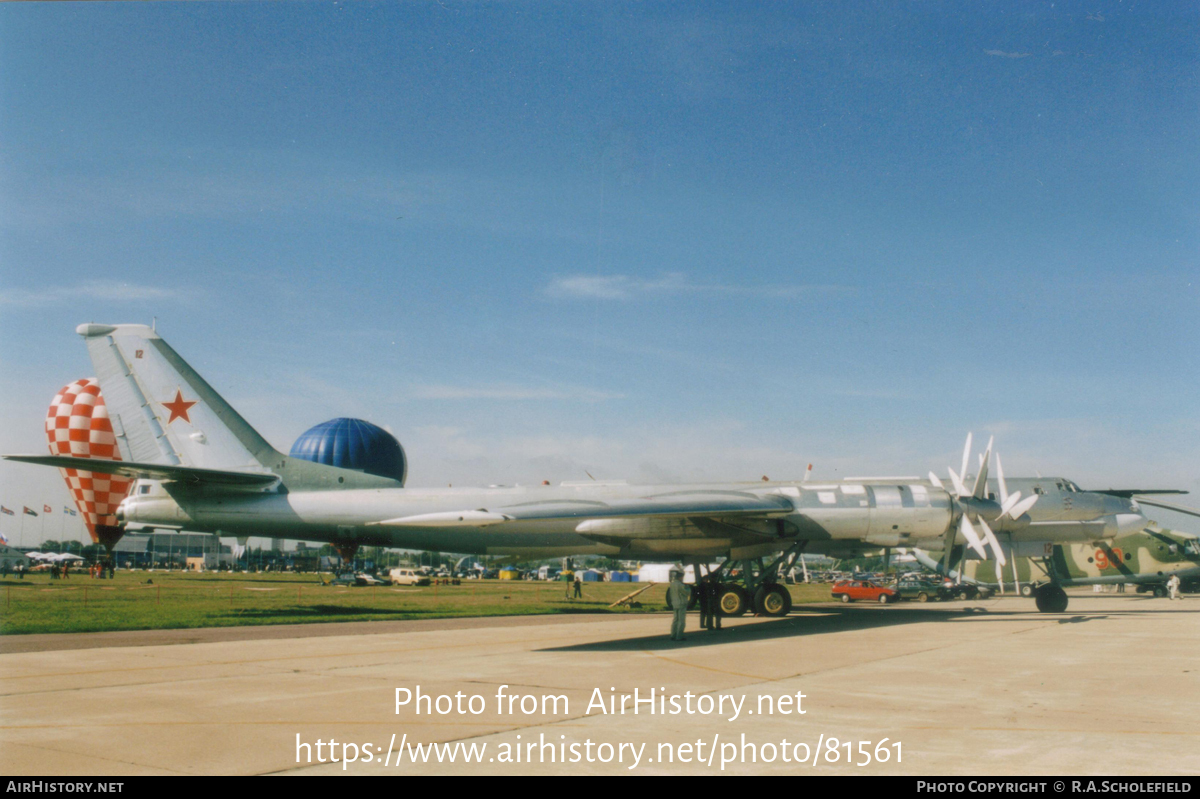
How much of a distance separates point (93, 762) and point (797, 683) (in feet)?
25.8

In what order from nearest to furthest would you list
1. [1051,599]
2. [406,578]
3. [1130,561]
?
[1051,599] → [1130,561] → [406,578]

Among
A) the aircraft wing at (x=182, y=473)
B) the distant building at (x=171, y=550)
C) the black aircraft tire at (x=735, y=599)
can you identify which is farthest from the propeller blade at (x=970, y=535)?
the distant building at (x=171, y=550)

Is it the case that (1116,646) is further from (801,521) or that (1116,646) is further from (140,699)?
(140,699)

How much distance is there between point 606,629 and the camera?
65.9 ft

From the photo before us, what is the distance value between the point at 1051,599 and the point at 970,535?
300 inches

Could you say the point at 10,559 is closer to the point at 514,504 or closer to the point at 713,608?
the point at 514,504

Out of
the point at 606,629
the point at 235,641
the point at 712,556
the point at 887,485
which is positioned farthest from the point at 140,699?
the point at 887,485

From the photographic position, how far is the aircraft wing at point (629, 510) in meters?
15.6

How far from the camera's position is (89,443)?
40219 mm

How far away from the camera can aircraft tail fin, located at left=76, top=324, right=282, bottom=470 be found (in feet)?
74.6

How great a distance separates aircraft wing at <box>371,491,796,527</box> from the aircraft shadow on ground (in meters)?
2.69

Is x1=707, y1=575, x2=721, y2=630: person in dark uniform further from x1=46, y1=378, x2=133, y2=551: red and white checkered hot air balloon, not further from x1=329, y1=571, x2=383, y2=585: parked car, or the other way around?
x1=329, y1=571, x2=383, y2=585: parked car

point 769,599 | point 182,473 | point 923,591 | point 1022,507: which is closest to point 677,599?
point 769,599
